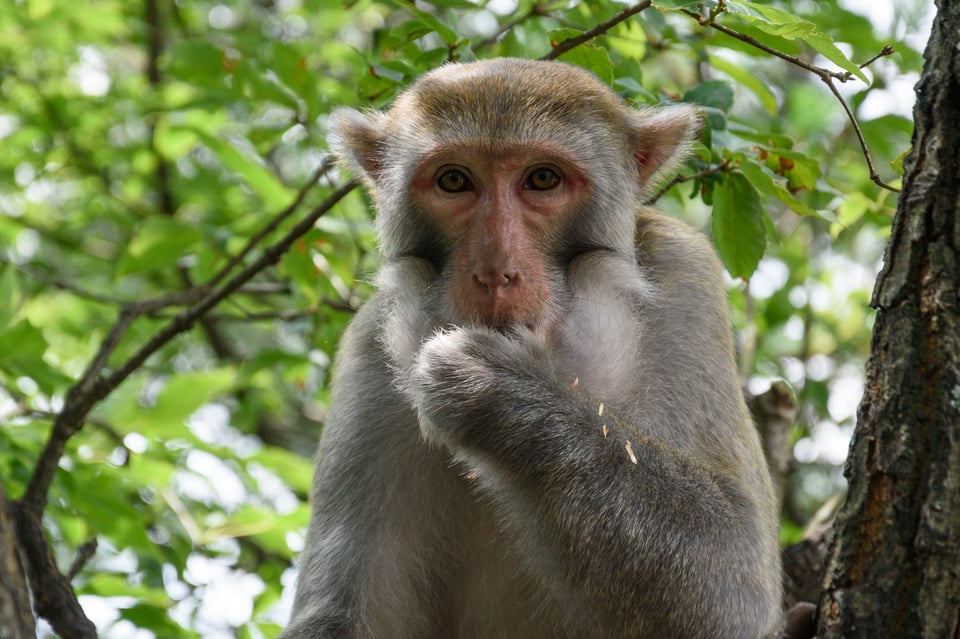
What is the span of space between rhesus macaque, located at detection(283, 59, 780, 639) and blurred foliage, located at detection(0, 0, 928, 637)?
0.34 metres

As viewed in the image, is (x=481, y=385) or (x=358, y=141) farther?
(x=358, y=141)

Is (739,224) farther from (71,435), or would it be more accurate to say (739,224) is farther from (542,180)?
(71,435)

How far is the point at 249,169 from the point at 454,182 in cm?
240

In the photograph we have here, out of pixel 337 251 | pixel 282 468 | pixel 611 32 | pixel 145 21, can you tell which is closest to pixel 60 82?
pixel 145 21

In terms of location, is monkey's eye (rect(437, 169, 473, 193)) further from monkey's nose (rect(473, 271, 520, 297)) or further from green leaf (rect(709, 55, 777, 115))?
green leaf (rect(709, 55, 777, 115))

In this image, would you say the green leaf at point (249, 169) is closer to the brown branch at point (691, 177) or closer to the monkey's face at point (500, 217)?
the monkey's face at point (500, 217)

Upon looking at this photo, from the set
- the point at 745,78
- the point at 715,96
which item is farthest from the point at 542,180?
the point at 745,78

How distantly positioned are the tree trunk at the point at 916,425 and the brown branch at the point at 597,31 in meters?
1.77

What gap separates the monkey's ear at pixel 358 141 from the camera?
5242 millimetres

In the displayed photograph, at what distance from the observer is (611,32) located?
214 inches

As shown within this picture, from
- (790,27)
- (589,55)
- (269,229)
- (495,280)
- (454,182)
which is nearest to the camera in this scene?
(790,27)

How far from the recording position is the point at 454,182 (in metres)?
4.69

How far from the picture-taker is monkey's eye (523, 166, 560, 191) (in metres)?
4.64

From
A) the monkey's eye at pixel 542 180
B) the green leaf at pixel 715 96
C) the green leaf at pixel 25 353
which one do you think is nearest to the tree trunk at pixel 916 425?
the monkey's eye at pixel 542 180
